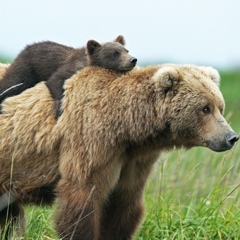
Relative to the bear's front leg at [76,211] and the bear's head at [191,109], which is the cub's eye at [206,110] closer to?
the bear's head at [191,109]

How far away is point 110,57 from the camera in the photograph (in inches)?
264

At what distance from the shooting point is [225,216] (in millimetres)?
7094

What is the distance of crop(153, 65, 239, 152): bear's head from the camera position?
6.34 m

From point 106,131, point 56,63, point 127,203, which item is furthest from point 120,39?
point 127,203

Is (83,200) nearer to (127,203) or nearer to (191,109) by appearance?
(127,203)

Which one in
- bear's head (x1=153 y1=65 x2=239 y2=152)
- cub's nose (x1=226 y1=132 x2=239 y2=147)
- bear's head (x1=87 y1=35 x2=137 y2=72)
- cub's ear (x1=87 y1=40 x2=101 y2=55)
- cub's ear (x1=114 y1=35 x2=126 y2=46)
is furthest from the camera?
cub's ear (x1=114 y1=35 x2=126 y2=46)

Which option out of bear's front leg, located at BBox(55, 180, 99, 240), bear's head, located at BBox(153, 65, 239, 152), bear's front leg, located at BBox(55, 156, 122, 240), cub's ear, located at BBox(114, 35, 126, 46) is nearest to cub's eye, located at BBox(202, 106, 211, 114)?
bear's head, located at BBox(153, 65, 239, 152)

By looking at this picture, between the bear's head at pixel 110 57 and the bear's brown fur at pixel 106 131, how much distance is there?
65mm

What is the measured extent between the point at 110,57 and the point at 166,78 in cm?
59

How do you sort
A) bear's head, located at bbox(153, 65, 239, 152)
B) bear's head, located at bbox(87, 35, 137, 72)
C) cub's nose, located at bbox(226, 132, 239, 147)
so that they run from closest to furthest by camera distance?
1. cub's nose, located at bbox(226, 132, 239, 147)
2. bear's head, located at bbox(153, 65, 239, 152)
3. bear's head, located at bbox(87, 35, 137, 72)

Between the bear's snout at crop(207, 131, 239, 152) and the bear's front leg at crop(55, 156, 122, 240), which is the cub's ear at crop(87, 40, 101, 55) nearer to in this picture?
the bear's front leg at crop(55, 156, 122, 240)

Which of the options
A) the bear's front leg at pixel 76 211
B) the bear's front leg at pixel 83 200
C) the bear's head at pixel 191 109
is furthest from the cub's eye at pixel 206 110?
the bear's front leg at pixel 76 211

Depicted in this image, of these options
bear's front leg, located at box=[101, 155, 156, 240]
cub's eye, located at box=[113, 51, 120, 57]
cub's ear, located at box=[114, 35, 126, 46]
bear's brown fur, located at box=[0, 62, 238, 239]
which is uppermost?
cub's eye, located at box=[113, 51, 120, 57]

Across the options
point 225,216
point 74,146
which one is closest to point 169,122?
point 74,146
